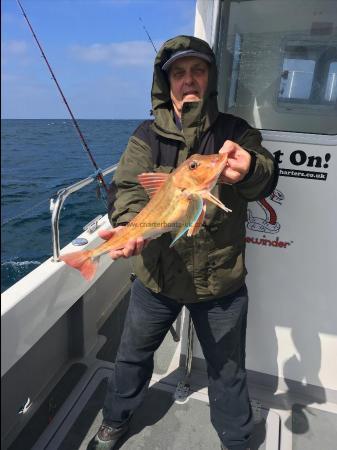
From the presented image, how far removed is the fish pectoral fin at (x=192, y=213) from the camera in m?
2.04

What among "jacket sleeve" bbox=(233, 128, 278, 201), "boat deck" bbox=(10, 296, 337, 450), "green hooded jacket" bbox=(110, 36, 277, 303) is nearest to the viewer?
"jacket sleeve" bbox=(233, 128, 278, 201)

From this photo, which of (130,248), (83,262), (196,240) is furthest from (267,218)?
(83,262)

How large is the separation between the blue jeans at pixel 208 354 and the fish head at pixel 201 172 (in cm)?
97

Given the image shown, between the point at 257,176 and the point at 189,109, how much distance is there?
0.69m

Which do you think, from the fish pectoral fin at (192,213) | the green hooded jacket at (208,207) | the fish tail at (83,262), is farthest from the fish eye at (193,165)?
the fish tail at (83,262)

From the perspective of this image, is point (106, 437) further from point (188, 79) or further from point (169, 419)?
point (188, 79)

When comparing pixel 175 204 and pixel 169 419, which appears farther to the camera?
pixel 169 419

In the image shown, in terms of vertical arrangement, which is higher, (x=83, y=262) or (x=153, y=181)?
(x=153, y=181)

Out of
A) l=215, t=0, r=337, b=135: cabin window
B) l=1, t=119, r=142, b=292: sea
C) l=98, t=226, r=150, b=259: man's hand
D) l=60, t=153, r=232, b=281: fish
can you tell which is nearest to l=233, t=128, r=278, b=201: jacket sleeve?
l=60, t=153, r=232, b=281: fish

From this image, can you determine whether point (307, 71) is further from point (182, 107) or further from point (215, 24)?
point (182, 107)

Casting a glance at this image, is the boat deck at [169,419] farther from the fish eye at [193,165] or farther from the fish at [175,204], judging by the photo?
→ the fish eye at [193,165]

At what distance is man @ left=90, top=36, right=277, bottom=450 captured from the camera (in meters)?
2.49

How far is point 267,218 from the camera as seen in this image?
3162 mm

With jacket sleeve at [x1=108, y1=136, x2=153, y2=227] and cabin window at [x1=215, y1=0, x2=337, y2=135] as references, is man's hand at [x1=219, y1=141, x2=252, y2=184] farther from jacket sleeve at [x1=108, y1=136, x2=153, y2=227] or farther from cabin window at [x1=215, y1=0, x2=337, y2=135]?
cabin window at [x1=215, y1=0, x2=337, y2=135]
